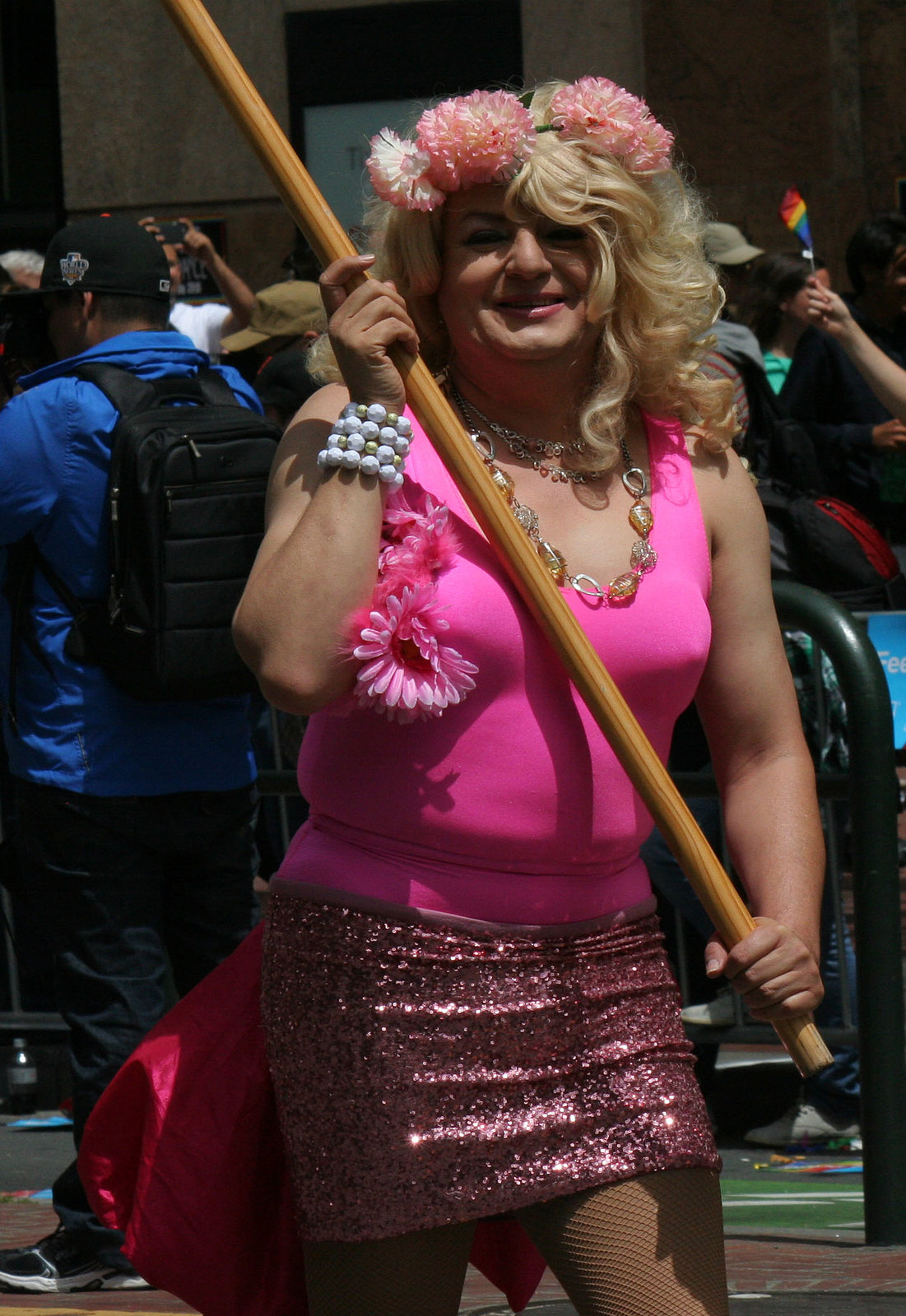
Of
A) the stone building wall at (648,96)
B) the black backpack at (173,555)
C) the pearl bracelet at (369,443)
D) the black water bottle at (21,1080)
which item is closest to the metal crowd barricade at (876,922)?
the black backpack at (173,555)

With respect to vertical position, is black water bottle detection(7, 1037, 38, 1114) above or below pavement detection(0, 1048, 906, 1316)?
below

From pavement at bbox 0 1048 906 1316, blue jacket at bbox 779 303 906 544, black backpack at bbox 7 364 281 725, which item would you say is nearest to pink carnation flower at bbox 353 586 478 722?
black backpack at bbox 7 364 281 725

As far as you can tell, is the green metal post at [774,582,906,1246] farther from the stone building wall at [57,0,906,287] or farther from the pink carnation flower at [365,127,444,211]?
the stone building wall at [57,0,906,287]

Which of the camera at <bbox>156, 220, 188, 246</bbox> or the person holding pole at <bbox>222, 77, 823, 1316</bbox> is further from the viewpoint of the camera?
the camera at <bbox>156, 220, 188, 246</bbox>

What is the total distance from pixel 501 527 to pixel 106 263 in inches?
90.4

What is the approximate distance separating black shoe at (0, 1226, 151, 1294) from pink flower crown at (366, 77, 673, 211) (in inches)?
98.4

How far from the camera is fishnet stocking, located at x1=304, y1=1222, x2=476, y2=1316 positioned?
238cm

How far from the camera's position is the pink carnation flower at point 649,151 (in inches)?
102

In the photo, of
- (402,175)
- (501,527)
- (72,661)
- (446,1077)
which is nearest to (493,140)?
(402,175)

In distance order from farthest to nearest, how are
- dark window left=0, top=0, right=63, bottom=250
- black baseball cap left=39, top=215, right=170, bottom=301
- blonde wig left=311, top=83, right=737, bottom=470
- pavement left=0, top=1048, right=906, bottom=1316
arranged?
dark window left=0, top=0, right=63, bottom=250, black baseball cap left=39, top=215, right=170, bottom=301, pavement left=0, top=1048, right=906, bottom=1316, blonde wig left=311, top=83, right=737, bottom=470

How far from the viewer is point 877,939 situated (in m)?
4.20

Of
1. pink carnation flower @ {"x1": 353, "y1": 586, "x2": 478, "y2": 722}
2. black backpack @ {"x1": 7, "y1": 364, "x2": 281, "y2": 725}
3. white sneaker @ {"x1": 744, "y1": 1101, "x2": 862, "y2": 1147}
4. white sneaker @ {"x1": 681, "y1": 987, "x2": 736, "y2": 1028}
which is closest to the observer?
pink carnation flower @ {"x1": 353, "y1": 586, "x2": 478, "y2": 722}

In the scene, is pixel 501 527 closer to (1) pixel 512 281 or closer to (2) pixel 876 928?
(1) pixel 512 281

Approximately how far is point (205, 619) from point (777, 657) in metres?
1.64
